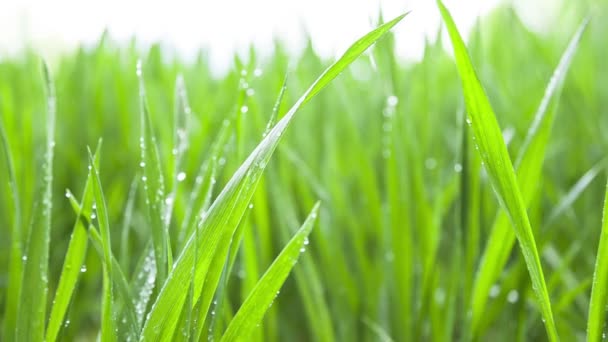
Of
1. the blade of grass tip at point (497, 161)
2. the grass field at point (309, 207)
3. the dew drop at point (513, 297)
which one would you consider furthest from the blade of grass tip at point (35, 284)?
the dew drop at point (513, 297)

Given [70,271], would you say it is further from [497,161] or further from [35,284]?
[497,161]

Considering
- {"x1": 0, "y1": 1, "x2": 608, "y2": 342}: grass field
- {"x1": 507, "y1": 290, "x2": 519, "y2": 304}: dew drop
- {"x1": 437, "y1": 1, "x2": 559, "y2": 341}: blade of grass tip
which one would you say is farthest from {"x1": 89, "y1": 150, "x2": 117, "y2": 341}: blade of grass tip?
{"x1": 507, "y1": 290, "x2": 519, "y2": 304}: dew drop

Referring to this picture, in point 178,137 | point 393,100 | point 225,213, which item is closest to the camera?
point 225,213

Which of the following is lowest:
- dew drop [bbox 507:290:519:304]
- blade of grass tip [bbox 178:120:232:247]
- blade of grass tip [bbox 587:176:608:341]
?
dew drop [bbox 507:290:519:304]

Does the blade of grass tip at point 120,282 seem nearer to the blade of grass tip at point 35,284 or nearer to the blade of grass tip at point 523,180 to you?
the blade of grass tip at point 35,284

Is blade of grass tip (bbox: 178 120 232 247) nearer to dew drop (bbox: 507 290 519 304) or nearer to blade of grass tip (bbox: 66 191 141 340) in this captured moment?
blade of grass tip (bbox: 66 191 141 340)

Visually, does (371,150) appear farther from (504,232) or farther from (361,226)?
(504,232)

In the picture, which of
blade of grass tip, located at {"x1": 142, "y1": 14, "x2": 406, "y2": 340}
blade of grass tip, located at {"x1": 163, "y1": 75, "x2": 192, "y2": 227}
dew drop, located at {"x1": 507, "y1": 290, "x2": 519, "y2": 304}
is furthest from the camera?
dew drop, located at {"x1": 507, "y1": 290, "x2": 519, "y2": 304}

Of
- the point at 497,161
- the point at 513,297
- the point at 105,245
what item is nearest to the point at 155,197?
the point at 105,245
